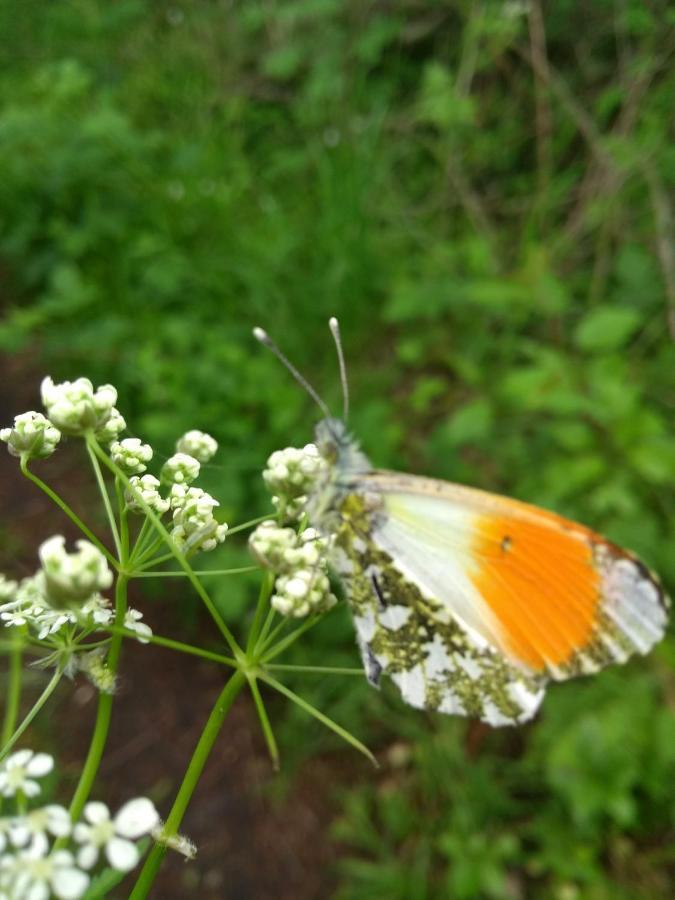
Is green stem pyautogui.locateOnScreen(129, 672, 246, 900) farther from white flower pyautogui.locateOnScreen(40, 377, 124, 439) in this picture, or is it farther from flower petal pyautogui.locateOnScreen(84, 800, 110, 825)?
white flower pyautogui.locateOnScreen(40, 377, 124, 439)

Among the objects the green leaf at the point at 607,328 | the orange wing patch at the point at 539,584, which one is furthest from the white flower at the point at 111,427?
the green leaf at the point at 607,328

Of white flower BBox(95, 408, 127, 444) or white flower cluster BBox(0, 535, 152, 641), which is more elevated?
white flower BBox(95, 408, 127, 444)

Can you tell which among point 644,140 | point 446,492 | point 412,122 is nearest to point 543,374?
point 644,140

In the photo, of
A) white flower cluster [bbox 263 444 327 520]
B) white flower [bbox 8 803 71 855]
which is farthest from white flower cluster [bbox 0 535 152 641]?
white flower cluster [bbox 263 444 327 520]

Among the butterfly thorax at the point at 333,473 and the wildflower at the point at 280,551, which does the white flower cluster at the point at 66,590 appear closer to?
the wildflower at the point at 280,551

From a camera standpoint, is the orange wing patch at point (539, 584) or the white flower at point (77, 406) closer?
the white flower at point (77, 406)
